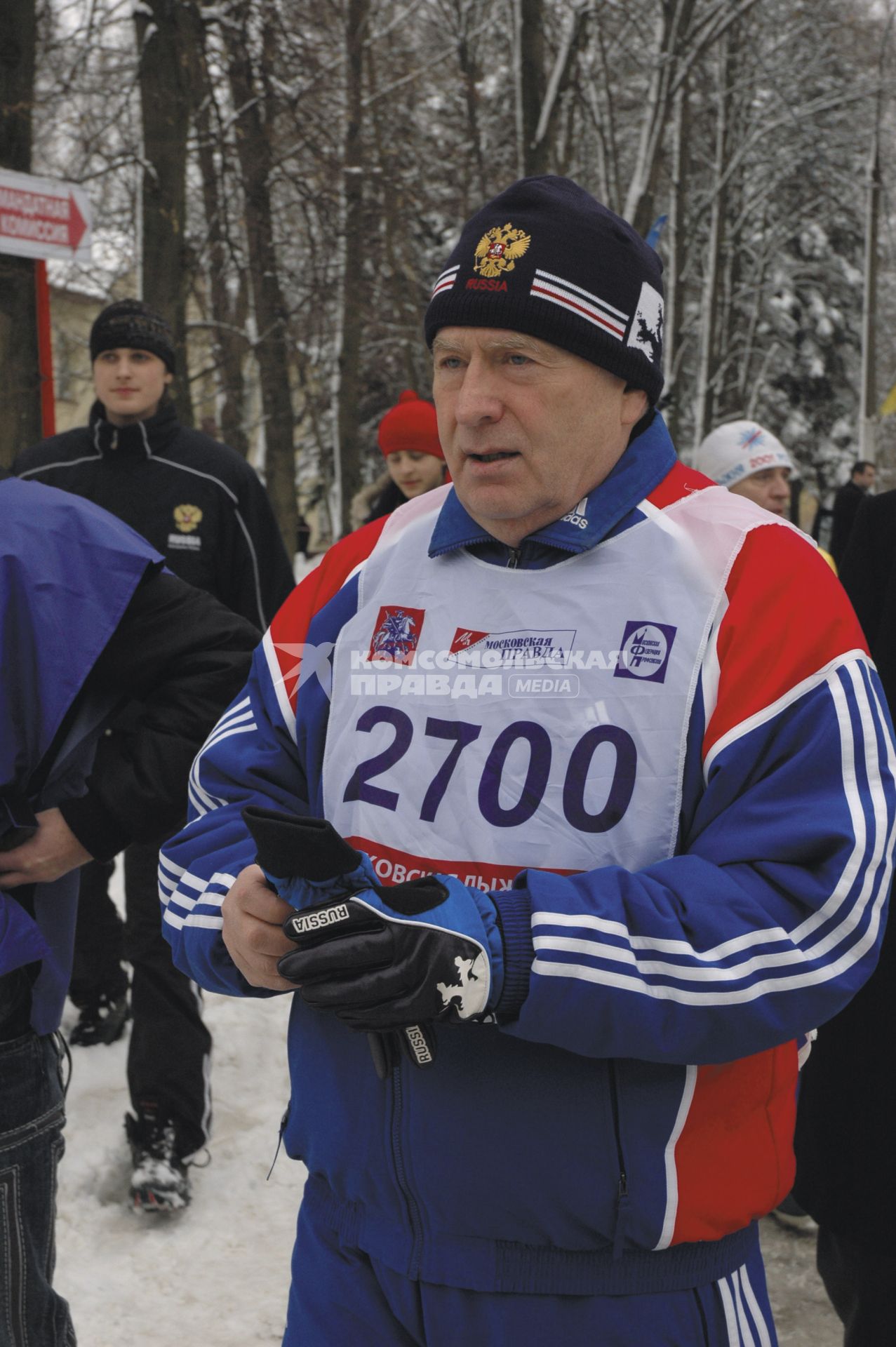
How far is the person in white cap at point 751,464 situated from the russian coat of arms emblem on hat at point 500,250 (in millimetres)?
3522

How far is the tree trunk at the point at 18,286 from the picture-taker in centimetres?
567

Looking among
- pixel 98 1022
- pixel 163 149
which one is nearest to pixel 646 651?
pixel 98 1022

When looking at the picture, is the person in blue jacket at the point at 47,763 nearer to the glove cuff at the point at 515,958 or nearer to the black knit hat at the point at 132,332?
the glove cuff at the point at 515,958

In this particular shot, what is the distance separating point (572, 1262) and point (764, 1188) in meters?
0.24

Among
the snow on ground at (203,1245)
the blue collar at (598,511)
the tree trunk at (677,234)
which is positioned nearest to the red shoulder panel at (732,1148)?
the blue collar at (598,511)

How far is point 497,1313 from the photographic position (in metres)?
1.55

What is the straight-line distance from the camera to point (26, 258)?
567cm

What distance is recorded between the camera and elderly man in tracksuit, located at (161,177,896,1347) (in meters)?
1.42

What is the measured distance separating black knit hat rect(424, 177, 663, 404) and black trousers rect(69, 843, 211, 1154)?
8.16 feet

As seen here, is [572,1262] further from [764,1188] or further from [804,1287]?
[804,1287]

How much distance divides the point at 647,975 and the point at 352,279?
1456 centimetres

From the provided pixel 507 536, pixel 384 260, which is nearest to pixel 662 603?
pixel 507 536

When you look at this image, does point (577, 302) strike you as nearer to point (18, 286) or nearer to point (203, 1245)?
point (203, 1245)

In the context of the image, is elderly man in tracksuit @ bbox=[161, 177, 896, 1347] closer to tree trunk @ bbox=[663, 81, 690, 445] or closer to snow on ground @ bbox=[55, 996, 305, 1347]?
snow on ground @ bbox=[55, 996, 305, 1347]
